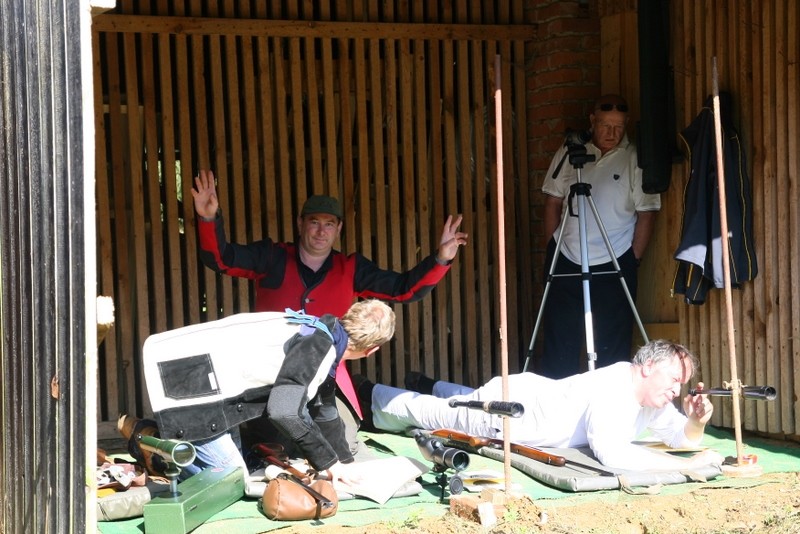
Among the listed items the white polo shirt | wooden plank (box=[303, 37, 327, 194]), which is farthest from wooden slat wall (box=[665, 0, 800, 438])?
wooden plank (box=[303, 37, 327, 194])

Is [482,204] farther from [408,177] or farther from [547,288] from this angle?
[547,288]

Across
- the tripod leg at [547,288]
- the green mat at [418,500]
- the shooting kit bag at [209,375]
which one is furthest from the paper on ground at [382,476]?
the tripod leg at [547,288]

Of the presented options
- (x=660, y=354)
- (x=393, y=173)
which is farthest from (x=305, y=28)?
(x=660, y=354)

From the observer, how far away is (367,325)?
17.5ft

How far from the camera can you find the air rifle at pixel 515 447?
5594 millimetres

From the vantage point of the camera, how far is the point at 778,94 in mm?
6223

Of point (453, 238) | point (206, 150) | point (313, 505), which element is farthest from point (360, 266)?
point (313, 505)

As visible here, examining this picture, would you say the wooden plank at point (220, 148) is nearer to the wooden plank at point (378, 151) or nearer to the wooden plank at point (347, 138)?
the wooden plank at point (347, 138)

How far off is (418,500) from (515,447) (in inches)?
38.8

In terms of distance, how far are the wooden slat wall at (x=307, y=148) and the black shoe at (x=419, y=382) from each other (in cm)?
36

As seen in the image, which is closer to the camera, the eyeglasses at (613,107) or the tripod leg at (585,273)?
the tripod leg at (585,273)

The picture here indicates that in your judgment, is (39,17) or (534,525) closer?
(39,17)

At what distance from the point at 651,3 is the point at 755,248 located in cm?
165

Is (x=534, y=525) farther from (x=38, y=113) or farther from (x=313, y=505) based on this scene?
(x=38, y=113)
